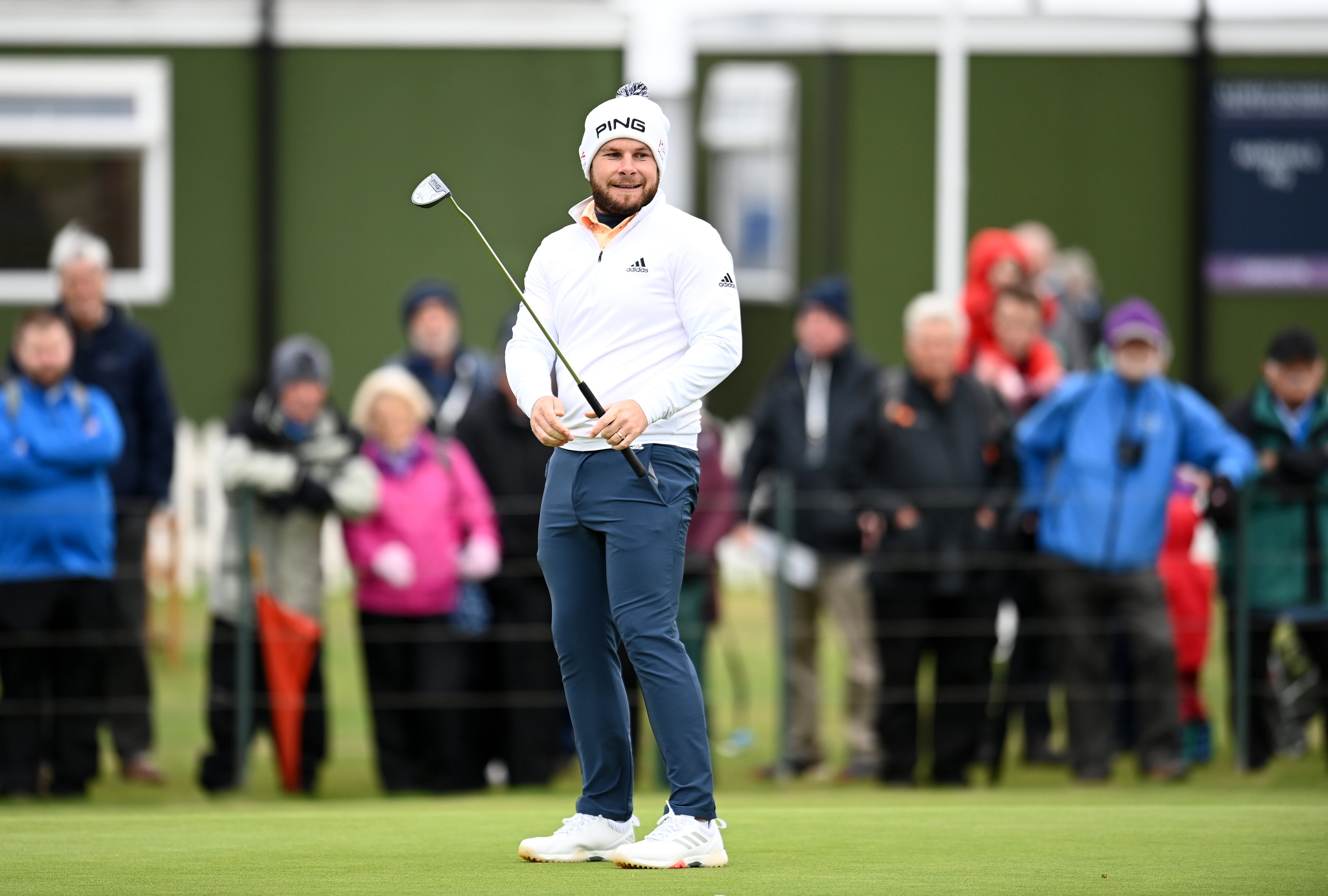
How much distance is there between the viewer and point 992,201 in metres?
12.9

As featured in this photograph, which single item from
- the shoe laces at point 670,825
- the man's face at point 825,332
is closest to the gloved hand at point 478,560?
the man's face at point 825,332

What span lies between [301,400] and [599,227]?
3.73 meters

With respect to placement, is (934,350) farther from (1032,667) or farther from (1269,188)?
(1269,188)

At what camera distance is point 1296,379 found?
9.17 metres

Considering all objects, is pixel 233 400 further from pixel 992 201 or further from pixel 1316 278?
pixel 1316 278

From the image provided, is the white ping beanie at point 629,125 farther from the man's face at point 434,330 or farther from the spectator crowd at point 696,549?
the man's face at point 434,330

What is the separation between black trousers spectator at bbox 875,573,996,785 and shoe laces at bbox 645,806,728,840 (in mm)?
3615

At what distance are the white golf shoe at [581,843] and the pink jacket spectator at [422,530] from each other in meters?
3.39

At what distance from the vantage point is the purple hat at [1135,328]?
8.79m

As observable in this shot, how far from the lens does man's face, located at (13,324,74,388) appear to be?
334 inches

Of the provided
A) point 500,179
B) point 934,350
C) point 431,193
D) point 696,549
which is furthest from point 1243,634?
point 500,179

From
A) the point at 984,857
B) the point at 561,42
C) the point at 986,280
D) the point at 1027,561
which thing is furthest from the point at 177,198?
the point at 984,857

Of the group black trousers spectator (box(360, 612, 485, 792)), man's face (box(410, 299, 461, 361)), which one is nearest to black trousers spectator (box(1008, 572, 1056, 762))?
black trousers spectator (box(360, 612, 485, 792))

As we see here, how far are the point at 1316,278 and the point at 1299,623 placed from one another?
13.8ft
